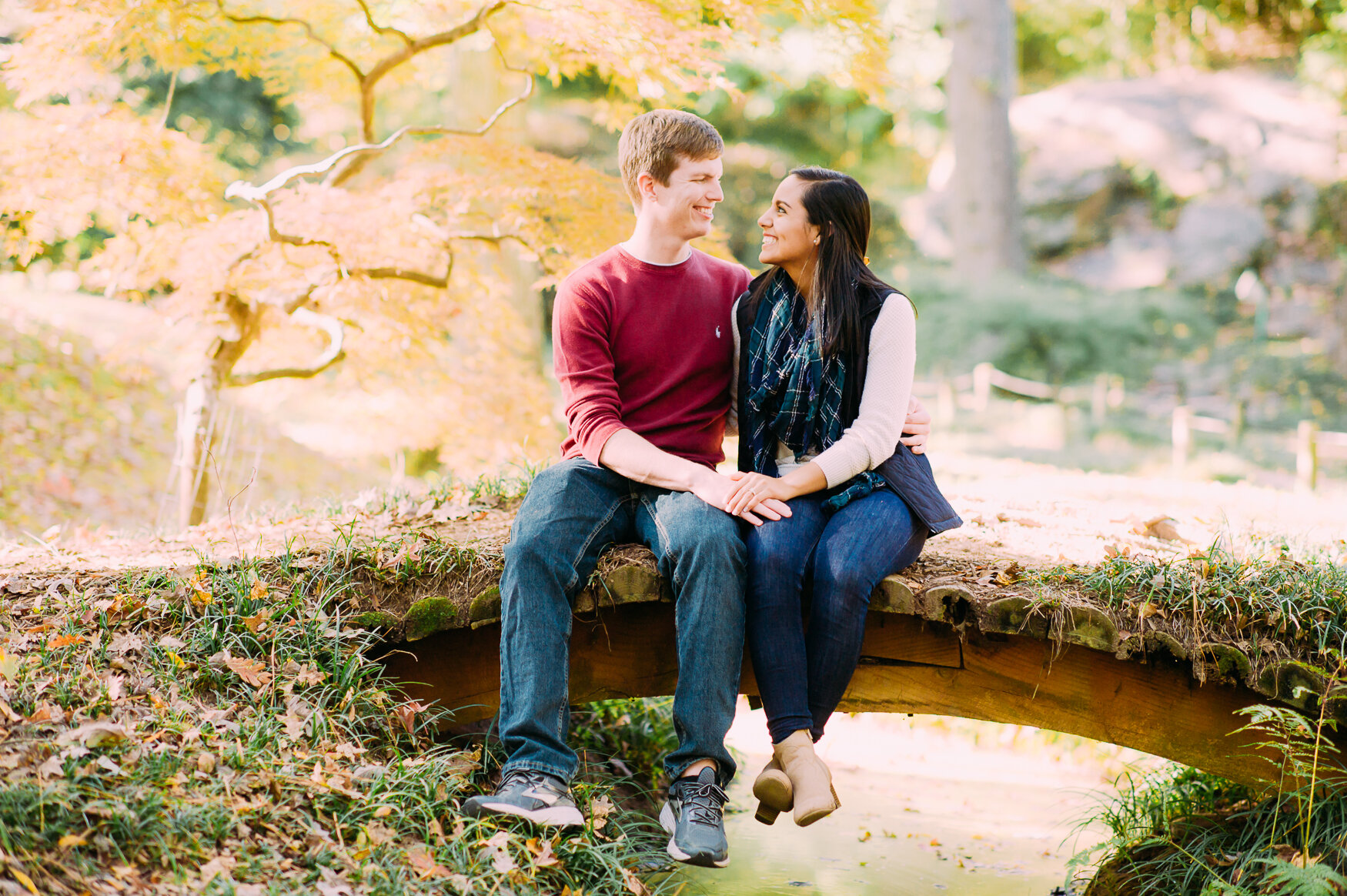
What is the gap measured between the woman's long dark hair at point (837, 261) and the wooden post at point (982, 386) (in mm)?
9762

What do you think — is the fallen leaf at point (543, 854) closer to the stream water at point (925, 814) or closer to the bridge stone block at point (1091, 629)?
the stream water at point (925, 814)

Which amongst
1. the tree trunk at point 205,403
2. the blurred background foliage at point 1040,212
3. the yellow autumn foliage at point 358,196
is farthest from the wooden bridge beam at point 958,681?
the blurred background foliage at point 1040,212

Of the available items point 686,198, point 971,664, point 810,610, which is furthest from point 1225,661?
point 686,198

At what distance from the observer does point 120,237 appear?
17.2ft

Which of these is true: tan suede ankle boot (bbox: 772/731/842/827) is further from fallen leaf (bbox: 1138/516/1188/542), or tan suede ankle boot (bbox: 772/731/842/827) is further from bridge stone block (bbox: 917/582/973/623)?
fallen leaf (bbox: 1138/516/1188/542)

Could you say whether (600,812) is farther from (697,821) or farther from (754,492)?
(754,492)

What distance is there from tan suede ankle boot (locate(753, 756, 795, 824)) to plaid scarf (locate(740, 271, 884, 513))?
883mm

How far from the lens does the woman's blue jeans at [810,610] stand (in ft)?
9.66

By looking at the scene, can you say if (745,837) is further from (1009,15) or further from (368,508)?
(1009,15)

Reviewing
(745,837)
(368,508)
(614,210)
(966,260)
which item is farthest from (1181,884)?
(966,260)

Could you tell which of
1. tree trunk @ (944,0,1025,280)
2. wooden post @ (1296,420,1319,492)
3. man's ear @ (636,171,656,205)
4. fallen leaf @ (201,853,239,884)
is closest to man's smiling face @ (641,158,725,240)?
man's ear @ (636,171,656,205)

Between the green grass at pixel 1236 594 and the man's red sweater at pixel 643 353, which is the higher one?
the man's red sweater at pixel 643 353

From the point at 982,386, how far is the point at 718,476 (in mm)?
10234

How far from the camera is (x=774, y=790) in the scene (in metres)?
2.76
